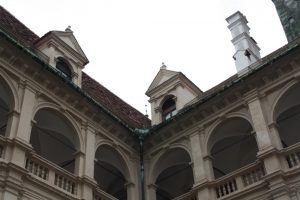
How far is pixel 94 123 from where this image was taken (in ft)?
55.7

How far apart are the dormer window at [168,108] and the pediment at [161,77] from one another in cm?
96

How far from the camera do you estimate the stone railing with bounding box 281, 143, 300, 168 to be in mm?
13750

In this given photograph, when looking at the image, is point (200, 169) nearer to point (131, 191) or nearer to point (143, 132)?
point (131, 191)

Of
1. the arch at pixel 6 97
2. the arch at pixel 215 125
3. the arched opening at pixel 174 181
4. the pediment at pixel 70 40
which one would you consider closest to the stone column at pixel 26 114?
the arch at pixel 6 97

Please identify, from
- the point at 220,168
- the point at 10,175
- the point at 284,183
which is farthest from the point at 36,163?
the point at 220,168

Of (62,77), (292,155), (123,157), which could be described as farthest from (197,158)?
(62,77)

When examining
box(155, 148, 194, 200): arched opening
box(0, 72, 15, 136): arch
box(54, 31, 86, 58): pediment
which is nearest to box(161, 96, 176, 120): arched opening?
box(155, 148, 194, 200): arched opening

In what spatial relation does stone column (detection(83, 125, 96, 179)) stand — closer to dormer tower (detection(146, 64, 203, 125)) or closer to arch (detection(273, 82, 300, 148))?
dormer tower (detection(146, 64, 203, 125))

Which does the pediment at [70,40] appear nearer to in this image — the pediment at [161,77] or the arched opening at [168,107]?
the pediment at [161,77]

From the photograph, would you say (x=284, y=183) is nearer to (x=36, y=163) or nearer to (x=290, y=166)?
(x=290, y=166)

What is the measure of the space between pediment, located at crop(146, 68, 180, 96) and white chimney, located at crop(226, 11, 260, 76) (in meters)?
2.98

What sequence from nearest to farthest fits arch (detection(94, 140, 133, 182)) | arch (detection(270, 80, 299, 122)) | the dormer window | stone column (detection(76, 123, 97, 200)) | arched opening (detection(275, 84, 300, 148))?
stone column (detection(76, 123, 97, 200)) → arch (detection(270, 80, 299, 122)) → arched opening (detection(275, 84, 300, 148)) → arch (detection(94, 140, 133, 182)) → the dormer window

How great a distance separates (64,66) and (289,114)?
883cm

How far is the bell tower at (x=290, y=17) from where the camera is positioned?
78.6 ft
